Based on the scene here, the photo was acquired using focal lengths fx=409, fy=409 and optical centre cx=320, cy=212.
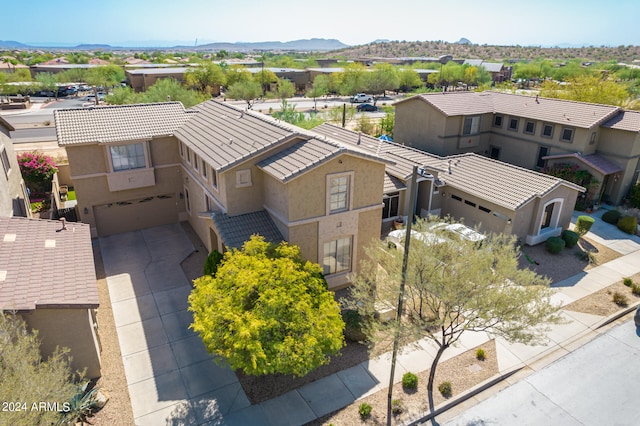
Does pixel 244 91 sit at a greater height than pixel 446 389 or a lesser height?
greater

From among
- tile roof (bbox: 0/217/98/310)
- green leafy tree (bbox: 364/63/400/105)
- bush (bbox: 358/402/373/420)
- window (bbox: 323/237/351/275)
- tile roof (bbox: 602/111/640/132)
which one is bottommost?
bush (bbox: 358/402/373/420)

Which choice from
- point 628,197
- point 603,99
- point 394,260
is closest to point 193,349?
point 394,260

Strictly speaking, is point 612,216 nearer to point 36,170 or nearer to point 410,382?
point 410,382

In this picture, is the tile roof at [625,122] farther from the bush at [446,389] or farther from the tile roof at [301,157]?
the bush at [446,389]

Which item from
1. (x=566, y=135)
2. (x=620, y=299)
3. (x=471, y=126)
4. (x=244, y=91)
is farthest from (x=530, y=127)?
(x=244, y=91)

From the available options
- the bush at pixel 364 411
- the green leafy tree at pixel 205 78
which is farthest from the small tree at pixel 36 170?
the green leafy tree at pixel 205 78

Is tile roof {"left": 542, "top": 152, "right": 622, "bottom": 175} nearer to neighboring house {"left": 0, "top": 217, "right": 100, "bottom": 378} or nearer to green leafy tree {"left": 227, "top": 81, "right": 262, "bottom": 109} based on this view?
neighboring house {"left": 0, "top": 217, "right": 100, "bottom": 378}

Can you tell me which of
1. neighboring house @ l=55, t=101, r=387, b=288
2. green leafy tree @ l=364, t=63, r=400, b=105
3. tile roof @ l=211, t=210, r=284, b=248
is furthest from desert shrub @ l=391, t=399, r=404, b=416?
green leafy tree @ l=364, t=63, r=400, b=105
